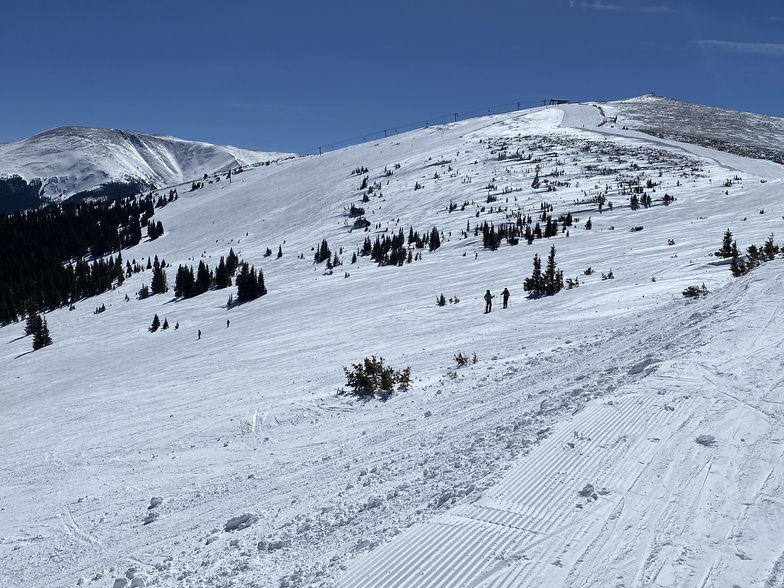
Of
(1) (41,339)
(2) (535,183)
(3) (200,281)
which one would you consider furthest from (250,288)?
(2) (535,183)

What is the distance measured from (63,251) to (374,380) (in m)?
108

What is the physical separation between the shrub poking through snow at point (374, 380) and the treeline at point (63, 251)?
51215 mm

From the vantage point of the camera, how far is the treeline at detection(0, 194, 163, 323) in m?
61.0

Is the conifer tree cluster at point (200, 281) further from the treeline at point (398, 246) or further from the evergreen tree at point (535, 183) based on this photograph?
the evergreen tree at point (535, 183)

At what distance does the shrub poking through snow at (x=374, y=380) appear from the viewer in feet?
38.6

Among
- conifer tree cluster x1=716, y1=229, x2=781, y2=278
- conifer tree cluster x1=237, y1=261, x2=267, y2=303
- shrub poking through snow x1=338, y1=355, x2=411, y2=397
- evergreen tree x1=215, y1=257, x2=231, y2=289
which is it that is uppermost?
evergreen tree x1=215, y1=257, x2=231, y2=289

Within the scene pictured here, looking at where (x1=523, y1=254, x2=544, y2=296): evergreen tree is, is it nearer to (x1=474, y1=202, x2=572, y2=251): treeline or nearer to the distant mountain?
(x1=474, y1=202, x2=572, y2=251): treeline

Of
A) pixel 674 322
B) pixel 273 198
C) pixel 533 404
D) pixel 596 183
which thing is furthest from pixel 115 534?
pixel 273 198


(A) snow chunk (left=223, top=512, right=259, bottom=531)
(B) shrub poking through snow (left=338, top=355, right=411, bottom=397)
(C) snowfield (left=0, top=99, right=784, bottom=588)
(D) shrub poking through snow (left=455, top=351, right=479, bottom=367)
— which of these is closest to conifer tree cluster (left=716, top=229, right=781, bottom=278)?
(C) snowfield (left=0, top=99, right=784, bottom=588)

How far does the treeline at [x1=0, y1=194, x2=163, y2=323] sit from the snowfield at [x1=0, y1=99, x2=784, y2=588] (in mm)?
41466

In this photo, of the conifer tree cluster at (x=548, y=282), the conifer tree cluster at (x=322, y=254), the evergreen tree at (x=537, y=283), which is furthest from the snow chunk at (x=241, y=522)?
the conifer tree cluster at (x=322, y=254)

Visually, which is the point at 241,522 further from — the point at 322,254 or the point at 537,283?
the point at 322,254

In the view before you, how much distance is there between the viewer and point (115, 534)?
7.31 m

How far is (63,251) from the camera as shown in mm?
98062
